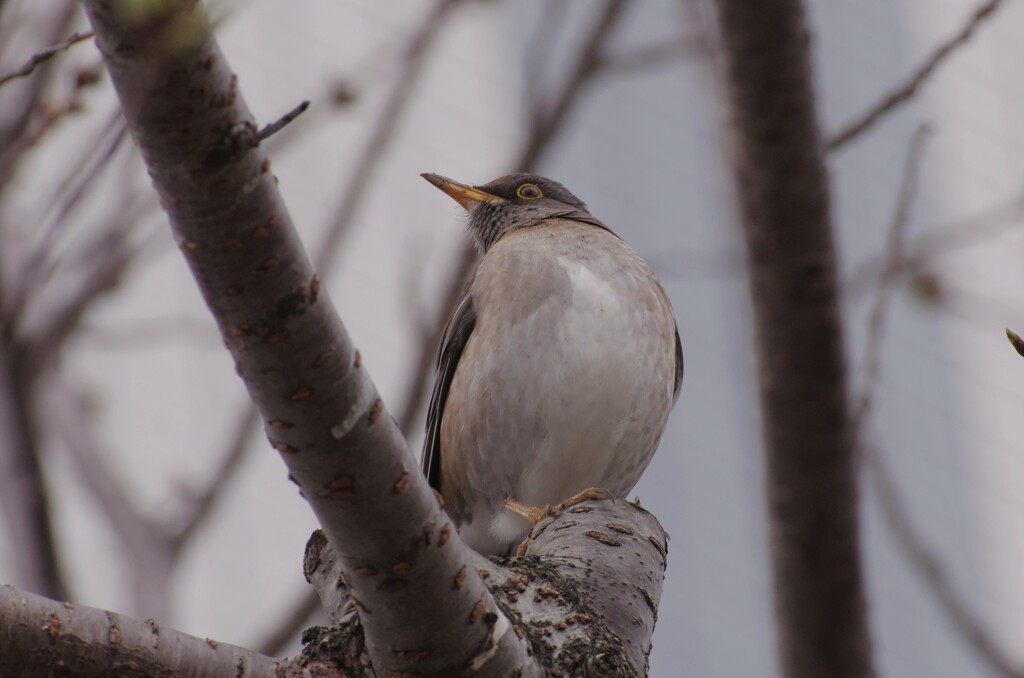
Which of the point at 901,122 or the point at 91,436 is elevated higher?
the point at 91,436

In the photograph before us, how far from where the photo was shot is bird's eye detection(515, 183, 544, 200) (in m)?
5.93

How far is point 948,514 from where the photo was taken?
100 feet

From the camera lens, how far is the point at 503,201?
5.93 metres

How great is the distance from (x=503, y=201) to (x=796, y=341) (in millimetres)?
2389

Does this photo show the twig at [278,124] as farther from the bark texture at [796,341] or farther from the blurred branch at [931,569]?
the blurred branch at [931,569]

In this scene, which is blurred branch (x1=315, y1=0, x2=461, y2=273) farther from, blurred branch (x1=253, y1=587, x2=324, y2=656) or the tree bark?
the tree bark

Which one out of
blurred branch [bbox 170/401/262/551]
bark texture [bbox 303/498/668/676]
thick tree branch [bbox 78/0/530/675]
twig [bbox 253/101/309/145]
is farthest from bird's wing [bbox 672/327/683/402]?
twig [bbox 253/101/309/145]

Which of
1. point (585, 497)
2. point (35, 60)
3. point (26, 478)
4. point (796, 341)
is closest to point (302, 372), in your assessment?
point (35, 60)

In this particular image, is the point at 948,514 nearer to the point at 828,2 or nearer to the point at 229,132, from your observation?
the point at 828,2

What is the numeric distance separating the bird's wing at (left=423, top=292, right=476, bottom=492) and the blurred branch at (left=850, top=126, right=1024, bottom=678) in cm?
146

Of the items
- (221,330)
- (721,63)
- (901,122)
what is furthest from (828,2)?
(221,330)

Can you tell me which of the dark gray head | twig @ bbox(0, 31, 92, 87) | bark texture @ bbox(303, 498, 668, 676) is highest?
twig @ bbox(0, 31, 92, 87)

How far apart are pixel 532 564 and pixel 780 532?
147 cm

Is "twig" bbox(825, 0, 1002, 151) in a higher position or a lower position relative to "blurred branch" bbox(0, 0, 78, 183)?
lower
